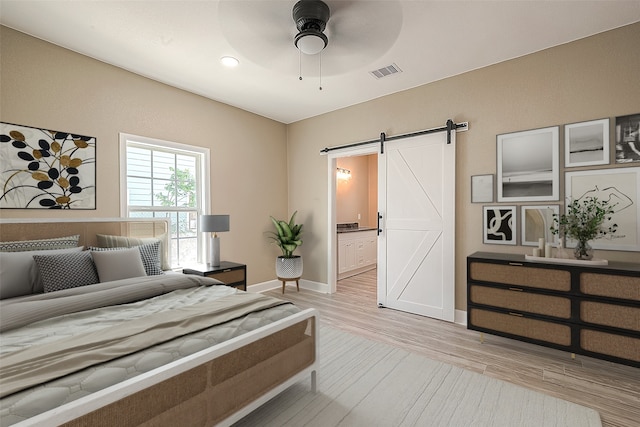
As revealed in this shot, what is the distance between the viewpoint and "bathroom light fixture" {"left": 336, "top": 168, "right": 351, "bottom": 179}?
A: 6094 millimetres

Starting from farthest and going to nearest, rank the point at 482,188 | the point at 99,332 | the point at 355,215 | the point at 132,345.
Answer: the point at 355,215 < the point at 482,188 < the point at 99,332 < the point at 132,345

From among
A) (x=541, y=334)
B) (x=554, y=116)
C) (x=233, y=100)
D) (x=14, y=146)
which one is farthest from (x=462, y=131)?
(x=14, y=146)

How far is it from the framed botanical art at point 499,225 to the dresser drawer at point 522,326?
2.59ft

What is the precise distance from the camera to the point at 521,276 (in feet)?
8.48

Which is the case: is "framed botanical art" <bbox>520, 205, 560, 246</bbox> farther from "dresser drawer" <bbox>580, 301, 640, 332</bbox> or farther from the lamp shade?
the lamp shade

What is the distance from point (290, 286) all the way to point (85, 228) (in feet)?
9.88

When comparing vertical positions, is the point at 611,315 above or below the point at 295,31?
below

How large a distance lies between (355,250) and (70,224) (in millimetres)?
4329

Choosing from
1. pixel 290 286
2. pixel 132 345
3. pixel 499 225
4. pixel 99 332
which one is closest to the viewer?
pixel 132 345

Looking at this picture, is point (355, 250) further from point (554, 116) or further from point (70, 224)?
point (70, 224)

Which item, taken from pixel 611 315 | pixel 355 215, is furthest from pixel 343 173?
pixel 611 315

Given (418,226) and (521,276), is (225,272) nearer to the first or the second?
(418,226)

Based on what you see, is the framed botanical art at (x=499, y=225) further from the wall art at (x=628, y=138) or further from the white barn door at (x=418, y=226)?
the wall art at (x=628, y=138)

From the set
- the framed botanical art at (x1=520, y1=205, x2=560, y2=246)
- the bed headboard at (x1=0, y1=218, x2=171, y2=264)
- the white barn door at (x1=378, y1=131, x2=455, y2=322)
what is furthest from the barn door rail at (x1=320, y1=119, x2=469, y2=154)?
the bed headboard at (x1=0, y1=218, x2=171, y2=264)
